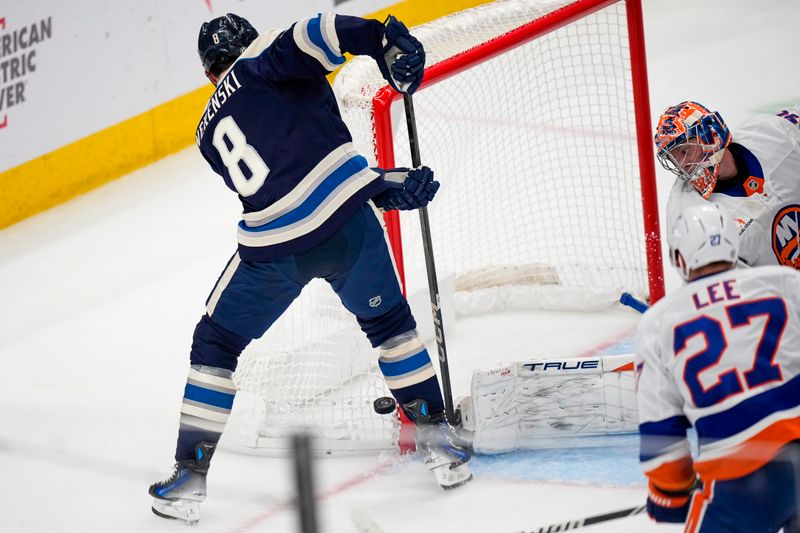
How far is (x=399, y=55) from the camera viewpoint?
2.82m

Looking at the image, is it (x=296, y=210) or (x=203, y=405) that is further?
(x=203, y=405)

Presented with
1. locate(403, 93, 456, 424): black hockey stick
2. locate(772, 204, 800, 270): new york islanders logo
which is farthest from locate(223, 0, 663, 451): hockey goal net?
locate(772, 204, 800, 270): new york islanders logo

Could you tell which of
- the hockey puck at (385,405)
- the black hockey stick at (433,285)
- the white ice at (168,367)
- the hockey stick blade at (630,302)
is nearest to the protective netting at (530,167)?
the white ice at (168,367)

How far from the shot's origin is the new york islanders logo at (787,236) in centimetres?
297

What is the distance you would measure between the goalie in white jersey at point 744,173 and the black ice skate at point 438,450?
0.82 metres

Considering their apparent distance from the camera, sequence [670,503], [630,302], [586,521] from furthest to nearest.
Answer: [630,302] < [586,521] < [670,503]

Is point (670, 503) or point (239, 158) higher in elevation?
point (239, 158)

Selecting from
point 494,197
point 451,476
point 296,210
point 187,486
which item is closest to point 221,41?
point 296,210

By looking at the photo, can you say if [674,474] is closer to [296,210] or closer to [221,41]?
[296,210]

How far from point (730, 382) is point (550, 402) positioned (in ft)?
4.16

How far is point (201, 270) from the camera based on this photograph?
507 centimetres

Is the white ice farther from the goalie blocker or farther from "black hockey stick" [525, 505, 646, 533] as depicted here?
"black hockey stick" [525, 505, 646, 533]

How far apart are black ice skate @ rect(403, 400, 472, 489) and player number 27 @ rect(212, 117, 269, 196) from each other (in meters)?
0.72

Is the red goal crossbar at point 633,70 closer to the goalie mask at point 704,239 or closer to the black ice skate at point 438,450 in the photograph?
the black ice skate at point 438,450
